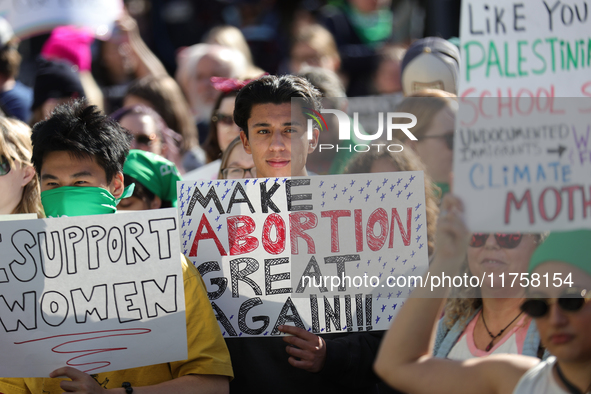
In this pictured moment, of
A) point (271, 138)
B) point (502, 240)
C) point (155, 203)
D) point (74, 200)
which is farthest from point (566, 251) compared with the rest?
point (155, 203)

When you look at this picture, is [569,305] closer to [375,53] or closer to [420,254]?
[420,254]

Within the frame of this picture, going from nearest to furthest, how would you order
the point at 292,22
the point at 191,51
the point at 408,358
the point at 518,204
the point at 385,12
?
the point at 408,358, the point at 518,204, the point at 191,51, the point at 385,12, the point at 292,22

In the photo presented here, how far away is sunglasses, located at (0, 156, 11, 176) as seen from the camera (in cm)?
315

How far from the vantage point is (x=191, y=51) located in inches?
244

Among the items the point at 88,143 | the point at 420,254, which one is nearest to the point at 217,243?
the point at 88,143

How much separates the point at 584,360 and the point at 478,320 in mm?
603

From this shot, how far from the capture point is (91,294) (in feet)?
7.97

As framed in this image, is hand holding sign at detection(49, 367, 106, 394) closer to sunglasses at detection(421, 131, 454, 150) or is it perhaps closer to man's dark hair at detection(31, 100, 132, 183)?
man's dark hair at detection(31, 100, 132, 183)

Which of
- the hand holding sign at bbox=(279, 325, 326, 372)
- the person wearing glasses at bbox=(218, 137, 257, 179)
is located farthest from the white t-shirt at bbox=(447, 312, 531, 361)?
the person wearing glasses at bbox=(218, 137, 257, 179)

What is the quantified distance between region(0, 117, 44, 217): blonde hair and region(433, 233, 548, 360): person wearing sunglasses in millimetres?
2012

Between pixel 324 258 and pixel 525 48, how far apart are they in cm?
107

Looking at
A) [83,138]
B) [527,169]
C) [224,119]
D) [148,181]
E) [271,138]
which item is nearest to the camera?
[527,169]

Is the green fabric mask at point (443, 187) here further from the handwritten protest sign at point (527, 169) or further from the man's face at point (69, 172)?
the man's face at point (69, 172)

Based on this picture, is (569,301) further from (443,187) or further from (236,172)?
(236,172)
